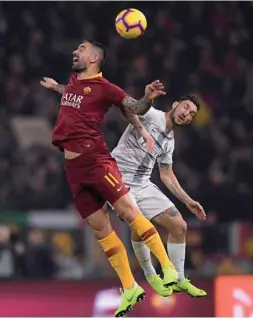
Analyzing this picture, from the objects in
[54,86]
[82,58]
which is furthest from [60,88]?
[82,58]

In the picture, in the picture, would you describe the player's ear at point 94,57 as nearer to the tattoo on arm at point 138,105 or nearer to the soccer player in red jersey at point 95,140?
the soccer player in red jersey at point 95,140

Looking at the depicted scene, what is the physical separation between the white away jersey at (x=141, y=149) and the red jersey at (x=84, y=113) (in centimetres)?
68

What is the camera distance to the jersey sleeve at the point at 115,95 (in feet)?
34.8

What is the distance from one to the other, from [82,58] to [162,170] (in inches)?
63.0

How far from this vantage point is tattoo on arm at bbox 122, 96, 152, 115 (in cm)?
1038

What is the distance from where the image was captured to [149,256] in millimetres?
11617

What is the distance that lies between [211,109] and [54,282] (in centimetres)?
874

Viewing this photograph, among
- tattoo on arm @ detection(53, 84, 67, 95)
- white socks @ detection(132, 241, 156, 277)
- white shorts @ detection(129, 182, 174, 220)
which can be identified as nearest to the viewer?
tattoo on arm @ detection(53, 84, 67, 95)

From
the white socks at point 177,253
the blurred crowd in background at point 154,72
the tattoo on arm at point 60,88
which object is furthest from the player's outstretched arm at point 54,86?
the blurred crowd in background at point 154,72

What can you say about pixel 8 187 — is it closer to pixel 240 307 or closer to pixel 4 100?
pixel 4 100

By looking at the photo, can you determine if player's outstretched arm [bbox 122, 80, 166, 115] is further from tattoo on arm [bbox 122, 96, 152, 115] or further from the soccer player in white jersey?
the soccer player in white jersey

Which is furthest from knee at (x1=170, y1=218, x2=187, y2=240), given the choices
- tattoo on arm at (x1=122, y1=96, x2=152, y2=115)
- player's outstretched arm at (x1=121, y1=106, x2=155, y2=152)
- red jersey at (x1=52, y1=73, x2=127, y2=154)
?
tattoo on arm at (x1=122, y1=96, x2=152, y2=115)

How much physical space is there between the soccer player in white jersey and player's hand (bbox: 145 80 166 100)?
3.12 feet

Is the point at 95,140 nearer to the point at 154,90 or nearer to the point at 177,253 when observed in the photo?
the point at 154,90
